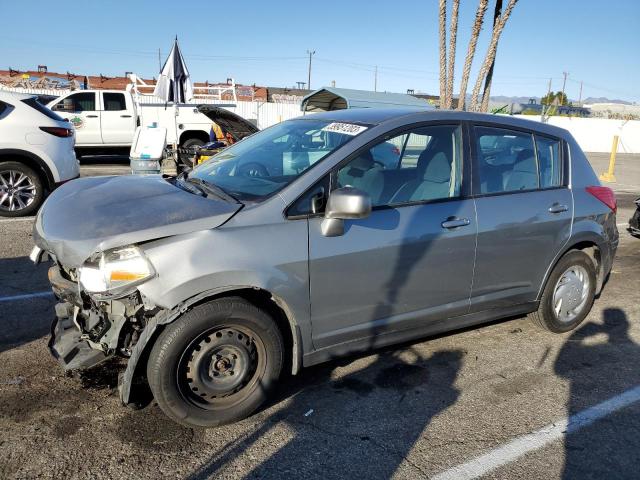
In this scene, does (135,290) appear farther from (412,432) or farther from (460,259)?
(460,259)

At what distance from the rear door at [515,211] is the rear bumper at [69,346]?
2494 millimetres

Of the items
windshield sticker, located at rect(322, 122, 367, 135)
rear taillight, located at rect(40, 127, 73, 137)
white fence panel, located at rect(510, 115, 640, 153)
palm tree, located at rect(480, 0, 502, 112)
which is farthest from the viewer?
white fence panel, located at rect(510, 115, 640, 153)

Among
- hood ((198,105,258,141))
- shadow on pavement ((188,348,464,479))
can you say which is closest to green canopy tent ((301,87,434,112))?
hood ((198,105,258,141))

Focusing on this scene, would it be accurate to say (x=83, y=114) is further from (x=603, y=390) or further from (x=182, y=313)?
(x=603, y=390)

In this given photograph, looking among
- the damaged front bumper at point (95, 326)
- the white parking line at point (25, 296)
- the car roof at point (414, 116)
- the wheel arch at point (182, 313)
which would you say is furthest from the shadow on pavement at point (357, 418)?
the white parking line at point (25, 296)

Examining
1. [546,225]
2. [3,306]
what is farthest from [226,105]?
[546,225]

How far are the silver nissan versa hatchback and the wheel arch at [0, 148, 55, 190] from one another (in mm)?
4613

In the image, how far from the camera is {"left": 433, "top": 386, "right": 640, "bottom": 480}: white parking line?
2.67m

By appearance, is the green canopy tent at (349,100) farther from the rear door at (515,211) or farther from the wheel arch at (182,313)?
the wheel arch at (182,313)

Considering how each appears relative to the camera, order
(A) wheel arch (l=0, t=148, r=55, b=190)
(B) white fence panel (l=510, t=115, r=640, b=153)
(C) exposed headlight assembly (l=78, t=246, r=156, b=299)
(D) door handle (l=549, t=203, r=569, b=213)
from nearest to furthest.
Answer: (C) exposed headlight assembly (l=78, t=246, r=156, b=299), (D) door handle (l=549, t=203, r=569, b=213), (A) wheel arch (l=0, t=148, r=55, b=190), (B) white fence panel (l=510, t=115, r=640, b=153)

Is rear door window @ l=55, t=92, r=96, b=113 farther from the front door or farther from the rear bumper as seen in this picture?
the front door

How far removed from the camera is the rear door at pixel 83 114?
1397 cm

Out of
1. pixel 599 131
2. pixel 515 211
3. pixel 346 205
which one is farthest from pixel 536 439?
pixel 599 131

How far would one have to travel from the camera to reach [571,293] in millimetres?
4398
